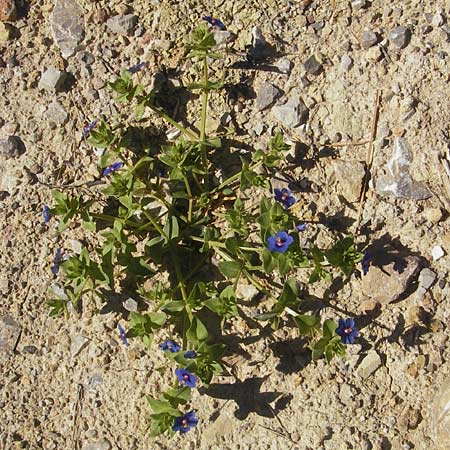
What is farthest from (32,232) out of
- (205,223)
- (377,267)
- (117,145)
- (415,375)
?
(415,375)

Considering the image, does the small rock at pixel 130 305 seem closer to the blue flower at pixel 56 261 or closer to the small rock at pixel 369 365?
the blue flower at pixel 56 261

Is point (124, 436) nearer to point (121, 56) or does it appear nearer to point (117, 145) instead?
point (117, 145)

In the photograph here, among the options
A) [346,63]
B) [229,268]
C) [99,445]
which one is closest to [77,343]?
[99,445]

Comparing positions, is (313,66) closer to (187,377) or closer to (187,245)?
(187,245)

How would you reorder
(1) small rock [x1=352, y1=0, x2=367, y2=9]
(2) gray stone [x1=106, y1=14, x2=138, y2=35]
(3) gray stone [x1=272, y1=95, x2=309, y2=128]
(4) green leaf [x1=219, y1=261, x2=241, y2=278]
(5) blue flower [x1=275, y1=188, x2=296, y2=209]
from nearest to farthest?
(4) green leaf [x1=219, y1=261, x2=241, y2=278] < (5) blue flower [x1=275, y1=188, x2=296, y2=209] < (3) gray stone [x1=272, y1=95, x2=309, y2=128] < (1) small rock [x1=352, y1=0, x2=367, y2=9] < (2) gray stone [x1=106, y1=14, x2=138, y2=35]

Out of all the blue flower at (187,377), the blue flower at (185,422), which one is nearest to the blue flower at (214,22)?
the blue flower at (187,377)

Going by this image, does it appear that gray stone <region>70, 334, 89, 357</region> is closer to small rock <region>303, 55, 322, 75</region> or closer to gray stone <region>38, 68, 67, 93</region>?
gray stone <region>38, 68, 67, 93</region>

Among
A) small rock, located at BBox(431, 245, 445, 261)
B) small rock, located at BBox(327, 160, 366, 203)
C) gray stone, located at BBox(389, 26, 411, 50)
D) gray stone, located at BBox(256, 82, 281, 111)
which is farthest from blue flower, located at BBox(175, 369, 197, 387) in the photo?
gray stone, located at BBox(389, 26, 411, 50)
